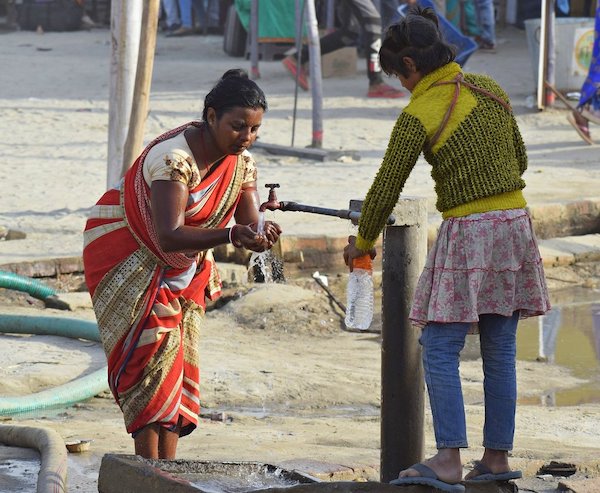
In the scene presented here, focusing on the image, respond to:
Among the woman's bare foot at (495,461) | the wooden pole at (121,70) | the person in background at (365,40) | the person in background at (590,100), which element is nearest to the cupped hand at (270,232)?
the woman's bare foot at (495,461)

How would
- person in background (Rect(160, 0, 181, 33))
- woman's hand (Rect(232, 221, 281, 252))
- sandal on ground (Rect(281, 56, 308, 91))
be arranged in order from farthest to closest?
person in background (Rect(160, 0, 181, 33))
sandal on ground (Rect(281, 56, 308, 91))
woman's hand (Rect(232, 221, 281, 252))

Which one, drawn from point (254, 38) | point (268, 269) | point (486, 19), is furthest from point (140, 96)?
point (486, 19)

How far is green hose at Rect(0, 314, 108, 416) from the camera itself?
5.57m

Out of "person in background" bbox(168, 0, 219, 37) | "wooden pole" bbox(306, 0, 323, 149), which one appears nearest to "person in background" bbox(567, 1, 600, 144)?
"wooden pole" bbox(306, 0, 323, 149)

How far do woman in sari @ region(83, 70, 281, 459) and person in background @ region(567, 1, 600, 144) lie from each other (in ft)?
29.7

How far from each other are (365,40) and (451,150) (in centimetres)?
1111

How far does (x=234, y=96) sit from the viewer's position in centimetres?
391

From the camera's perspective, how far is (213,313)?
25.1ft

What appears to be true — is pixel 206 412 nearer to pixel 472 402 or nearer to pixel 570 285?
pixel 472 402

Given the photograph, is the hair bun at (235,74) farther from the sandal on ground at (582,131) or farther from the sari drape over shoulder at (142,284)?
the sandal on ground at (582,131)

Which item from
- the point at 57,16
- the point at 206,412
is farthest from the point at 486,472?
the point at 57,16

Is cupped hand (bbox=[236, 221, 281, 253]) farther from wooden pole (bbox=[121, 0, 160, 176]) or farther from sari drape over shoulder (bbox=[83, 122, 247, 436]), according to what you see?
wooden pole (bbox=[121, 0, 160, 176])

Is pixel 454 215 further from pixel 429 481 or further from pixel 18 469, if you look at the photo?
pixel 18 469

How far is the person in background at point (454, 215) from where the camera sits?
377cm
